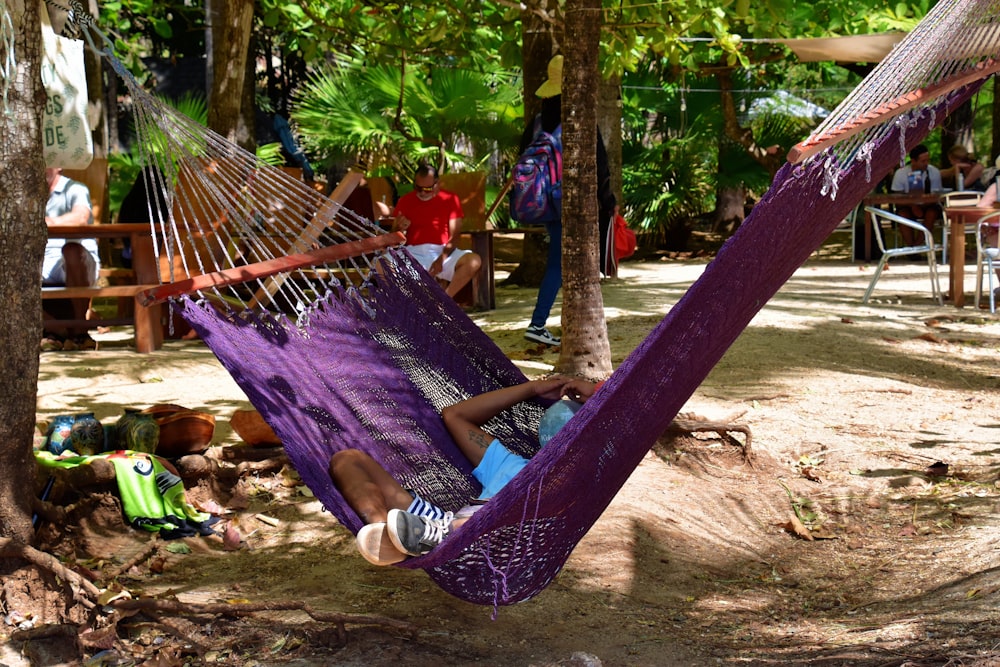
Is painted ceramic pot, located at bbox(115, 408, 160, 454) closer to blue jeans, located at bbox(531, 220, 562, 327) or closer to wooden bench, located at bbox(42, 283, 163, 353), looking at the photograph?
wooden bench, located at bbox(42, 283, 163, 353)

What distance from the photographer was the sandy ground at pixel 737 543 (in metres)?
2.46

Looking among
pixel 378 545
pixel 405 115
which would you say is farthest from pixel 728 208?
pixel 378 545

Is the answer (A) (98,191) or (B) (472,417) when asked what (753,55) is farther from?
(B) (472,417)

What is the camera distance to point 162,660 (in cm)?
231

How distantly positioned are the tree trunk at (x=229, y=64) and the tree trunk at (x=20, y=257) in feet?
10.3

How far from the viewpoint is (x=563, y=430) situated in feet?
7.46

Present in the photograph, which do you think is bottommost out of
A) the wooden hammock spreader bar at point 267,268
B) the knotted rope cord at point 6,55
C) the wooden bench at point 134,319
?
the wooden bench at point 134,319

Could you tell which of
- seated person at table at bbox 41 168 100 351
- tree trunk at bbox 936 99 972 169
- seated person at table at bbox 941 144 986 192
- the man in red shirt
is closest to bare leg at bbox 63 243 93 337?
seated person at table at bbox 41 168 100 351

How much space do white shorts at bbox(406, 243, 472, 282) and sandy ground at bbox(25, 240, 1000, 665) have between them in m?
0.92

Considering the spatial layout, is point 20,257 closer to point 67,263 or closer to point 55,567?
point 55,567

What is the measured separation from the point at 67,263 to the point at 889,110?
4.53 metres

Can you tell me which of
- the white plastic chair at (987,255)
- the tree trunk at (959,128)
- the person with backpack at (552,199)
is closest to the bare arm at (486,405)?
the person with backpack at (552,199)

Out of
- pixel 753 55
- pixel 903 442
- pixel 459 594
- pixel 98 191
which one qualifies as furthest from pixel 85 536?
pixel 753 55

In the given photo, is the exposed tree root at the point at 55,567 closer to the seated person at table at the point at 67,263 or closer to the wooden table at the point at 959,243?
the seated person at table at the point at 67,263
